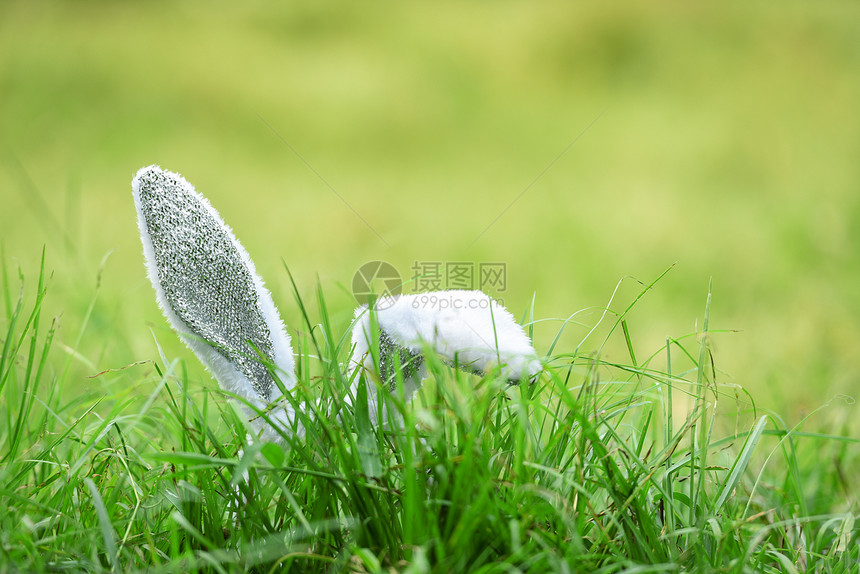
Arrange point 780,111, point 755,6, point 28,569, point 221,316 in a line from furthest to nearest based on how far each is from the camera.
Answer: point 755,6, point 780,111, point 221,316, point 28,569

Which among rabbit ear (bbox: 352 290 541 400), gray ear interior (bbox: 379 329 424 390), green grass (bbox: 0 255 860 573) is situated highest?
rabbit ear (bbox: 352 290 541 400)

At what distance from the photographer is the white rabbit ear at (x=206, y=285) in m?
0.54

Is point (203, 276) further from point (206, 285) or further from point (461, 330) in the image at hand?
point (461, 330)

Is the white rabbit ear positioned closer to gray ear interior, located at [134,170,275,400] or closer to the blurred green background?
gray ear interior, located at [134,170,275,400]

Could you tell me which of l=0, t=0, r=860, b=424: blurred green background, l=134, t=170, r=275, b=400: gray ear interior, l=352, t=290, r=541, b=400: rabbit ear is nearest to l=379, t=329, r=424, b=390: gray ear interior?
l=352, t=290, r=541, b=400: rabbit ear

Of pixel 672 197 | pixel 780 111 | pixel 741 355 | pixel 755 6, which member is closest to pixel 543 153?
pixel 672 197

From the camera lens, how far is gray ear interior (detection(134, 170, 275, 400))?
1.76 feet

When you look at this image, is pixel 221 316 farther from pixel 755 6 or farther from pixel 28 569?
pixel 755 6

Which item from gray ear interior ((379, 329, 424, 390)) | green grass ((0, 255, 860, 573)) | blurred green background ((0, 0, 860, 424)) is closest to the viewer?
green grass ((0, 255, 860, 573))

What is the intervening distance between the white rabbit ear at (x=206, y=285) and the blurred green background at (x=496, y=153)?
24.2 inches

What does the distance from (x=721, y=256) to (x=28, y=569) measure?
1685 mm

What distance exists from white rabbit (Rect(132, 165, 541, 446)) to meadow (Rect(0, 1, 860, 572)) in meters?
0.03

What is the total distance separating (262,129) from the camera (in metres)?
2.34

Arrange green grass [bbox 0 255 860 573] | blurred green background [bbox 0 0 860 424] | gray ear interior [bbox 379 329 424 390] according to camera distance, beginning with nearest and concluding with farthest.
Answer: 1. green grass [bbox 0 255 860 573]
2. gray ear interior [bbox 379 329 424 390]
3. blurred green background [bbox 0 0 860 424]
